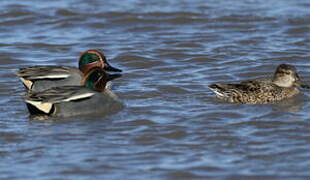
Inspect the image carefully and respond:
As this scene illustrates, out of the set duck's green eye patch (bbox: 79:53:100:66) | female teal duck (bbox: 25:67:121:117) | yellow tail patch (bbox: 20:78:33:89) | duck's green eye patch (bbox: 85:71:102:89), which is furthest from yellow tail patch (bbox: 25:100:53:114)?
duck's green eye patch (bbox: 79:53:100:66)

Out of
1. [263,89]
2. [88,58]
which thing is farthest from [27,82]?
[263,89]

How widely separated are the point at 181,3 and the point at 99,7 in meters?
1.73

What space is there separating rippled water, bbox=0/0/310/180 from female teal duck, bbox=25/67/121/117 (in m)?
0.17

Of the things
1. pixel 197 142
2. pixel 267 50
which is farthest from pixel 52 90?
pixel 267 50

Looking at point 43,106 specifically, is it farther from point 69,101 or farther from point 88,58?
point 88,58

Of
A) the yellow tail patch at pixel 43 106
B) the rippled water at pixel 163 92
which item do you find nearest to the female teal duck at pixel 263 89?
the rippled water at pixel 163 92

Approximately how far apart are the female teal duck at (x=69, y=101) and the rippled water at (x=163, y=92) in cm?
17

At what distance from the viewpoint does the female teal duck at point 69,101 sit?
9827 mm

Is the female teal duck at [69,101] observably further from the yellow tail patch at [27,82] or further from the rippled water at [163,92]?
the yellow tail patch at [27,82]

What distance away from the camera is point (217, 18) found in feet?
53.7

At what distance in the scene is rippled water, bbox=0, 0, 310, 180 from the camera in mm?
8000

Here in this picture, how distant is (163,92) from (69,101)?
1832mm

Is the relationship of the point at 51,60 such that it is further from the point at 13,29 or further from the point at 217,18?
the point at 217,18

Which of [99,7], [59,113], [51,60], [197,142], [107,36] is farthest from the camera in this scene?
[99,7]
